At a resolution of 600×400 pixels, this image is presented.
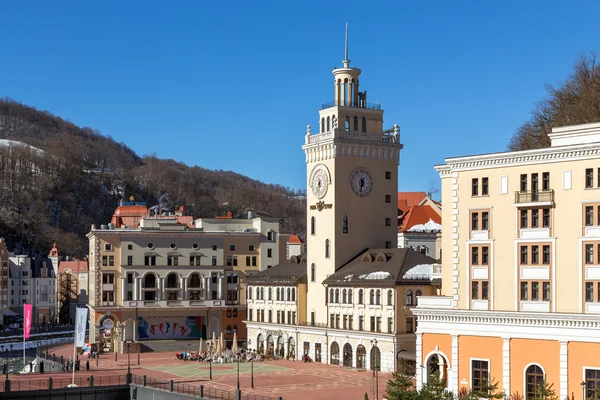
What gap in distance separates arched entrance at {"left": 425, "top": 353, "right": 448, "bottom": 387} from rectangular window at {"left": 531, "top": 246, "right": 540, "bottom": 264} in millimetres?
8624

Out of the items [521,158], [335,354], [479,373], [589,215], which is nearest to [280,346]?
[335,354]

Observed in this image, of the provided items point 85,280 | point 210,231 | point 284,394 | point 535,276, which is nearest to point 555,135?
point 535,276

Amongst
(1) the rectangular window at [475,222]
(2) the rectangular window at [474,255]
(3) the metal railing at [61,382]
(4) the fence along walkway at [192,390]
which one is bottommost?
(3) the metal railing at [61,382]

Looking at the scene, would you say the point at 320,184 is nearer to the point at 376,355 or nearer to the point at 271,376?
the point at 376,355

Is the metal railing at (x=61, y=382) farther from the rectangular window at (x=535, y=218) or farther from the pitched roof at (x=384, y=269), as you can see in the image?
the rectangular window at (x=535, y=218)

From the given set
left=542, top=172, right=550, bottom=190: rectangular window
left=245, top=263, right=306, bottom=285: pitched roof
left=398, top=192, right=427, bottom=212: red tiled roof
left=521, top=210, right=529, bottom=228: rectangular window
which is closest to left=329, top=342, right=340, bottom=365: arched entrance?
left=245, top=263, right=306, bottom=285: pitched roof

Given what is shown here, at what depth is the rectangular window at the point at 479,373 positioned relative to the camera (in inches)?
2370

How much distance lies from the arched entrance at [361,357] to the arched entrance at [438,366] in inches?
805

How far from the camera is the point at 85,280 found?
199750mm

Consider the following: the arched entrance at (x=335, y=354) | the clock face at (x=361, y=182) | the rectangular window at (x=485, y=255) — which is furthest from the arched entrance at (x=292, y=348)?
the rectangular window at (x=485, y=255)

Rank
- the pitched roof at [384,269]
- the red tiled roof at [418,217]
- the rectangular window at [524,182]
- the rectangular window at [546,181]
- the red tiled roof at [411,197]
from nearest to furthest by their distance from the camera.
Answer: the rectangular window at [546,181] → the rectangular window at [524,182] → the pitched roof at [384,269] → the red tiled roof at [418,217] → the red tiled roof at [411,197]

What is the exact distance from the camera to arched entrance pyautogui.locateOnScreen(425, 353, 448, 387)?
6234 cm

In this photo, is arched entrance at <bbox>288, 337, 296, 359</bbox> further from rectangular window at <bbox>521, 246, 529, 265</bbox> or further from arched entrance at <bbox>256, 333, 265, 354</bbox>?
rectangular window at <bbox>521, 246, 529, 265</bbox>

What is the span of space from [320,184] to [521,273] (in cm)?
3761
